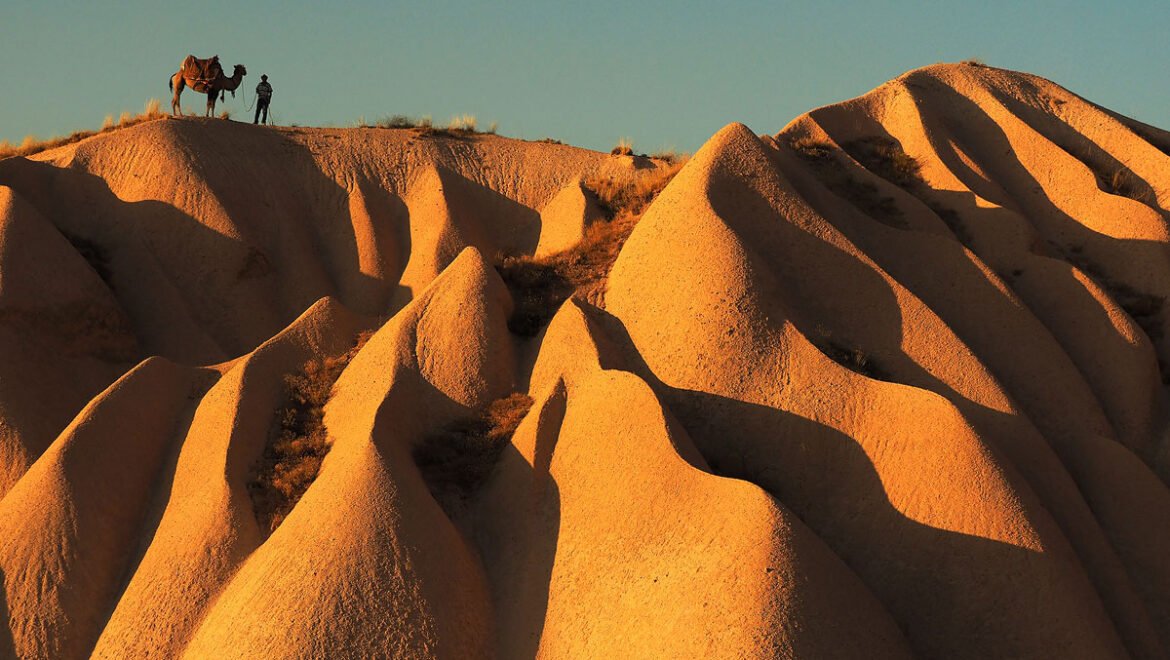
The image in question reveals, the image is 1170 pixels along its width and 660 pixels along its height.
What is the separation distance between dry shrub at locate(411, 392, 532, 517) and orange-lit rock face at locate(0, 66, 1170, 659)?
0.15 ft

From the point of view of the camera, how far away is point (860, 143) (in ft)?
84.7

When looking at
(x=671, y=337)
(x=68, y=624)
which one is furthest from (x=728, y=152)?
(x=68, y=624)

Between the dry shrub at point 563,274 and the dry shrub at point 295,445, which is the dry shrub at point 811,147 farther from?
the dry shrub at point 295,445

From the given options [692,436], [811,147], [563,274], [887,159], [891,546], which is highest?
[811,147]

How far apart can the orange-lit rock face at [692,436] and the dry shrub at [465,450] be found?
0.15 ft

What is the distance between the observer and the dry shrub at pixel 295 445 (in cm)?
1727

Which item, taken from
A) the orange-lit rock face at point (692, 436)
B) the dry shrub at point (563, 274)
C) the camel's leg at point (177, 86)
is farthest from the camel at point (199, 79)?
the dry shrub at point (563, 274)

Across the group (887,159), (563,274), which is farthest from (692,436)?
→ (887,159)

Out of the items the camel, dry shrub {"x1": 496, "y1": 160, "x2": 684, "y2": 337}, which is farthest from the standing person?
dry shrub {"x1": 496, "y1": 160, "x2": 684, "y2": 337}

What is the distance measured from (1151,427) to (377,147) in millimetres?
20170

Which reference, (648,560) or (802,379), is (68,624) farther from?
(802,379)

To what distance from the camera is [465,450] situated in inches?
693

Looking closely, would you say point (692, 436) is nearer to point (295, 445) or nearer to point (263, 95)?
point (295, 445)

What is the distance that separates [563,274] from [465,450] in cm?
459
